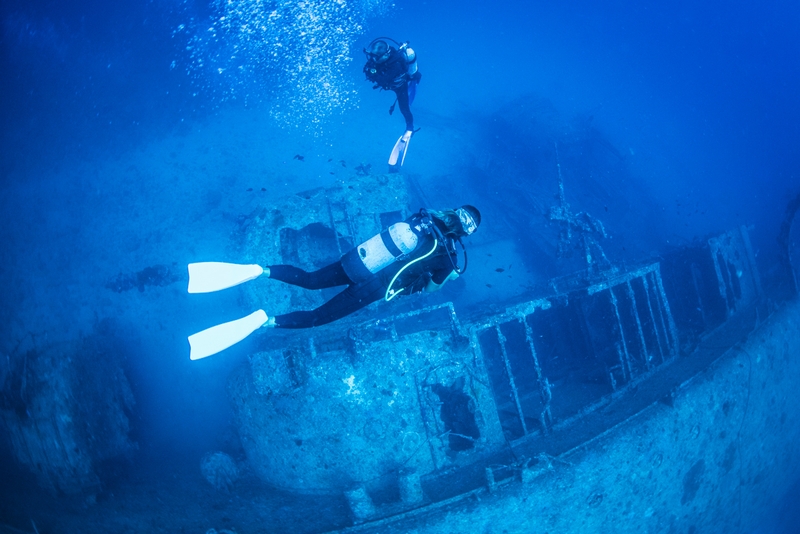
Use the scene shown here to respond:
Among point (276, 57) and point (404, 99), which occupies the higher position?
point (276, 57)

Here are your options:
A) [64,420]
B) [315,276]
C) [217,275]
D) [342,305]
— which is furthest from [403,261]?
[64,420]

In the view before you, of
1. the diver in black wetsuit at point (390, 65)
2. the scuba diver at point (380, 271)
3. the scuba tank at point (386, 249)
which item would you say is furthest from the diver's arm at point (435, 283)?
the diver in black wetsuit at point (390, 65)

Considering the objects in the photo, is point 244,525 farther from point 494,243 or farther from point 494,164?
point 494,164

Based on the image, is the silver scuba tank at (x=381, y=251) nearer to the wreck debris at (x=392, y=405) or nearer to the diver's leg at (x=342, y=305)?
the diver's leg at (x=342, y=305)

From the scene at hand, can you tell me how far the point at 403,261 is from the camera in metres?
3.66

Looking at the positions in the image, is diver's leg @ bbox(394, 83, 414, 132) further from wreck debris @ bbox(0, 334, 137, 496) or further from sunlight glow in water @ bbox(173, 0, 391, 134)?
sunlight glow in water @ bbox(173, 0, 391, 134)

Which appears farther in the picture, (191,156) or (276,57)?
(276,57)

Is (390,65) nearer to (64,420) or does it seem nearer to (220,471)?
(220,471)

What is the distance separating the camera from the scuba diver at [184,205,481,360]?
11.9ft

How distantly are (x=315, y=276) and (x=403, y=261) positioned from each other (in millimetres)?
1058

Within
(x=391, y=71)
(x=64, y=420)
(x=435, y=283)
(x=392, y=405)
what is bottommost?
(x=392, y=405)

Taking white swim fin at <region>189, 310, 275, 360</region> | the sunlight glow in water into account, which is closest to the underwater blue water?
the sunlight glow in water

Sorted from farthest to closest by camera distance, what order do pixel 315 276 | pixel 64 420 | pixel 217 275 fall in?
pixel 64 420 < pixel 315 276 < pixel 217 275

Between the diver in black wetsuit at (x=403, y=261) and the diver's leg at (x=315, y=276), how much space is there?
0.13 metres
